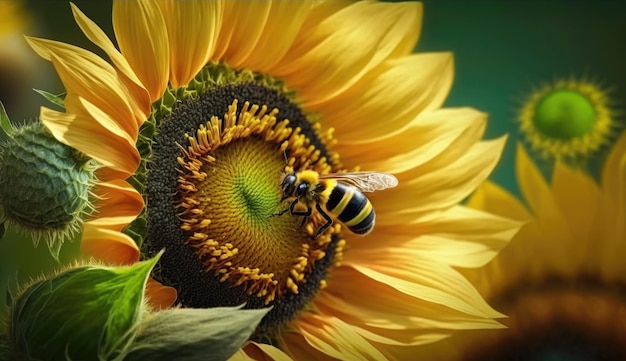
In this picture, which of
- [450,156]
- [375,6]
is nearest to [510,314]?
[450,156]

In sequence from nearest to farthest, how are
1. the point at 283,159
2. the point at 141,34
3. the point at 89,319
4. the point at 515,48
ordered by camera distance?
the point at 89,319
the point at 141,34
the point at 283,159
the point at 515,48

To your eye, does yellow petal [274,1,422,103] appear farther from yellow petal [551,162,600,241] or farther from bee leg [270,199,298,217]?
yellow petal [551,162,600,241]

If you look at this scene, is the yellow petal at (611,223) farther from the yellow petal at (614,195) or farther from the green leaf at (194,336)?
the green leaf at (194,336)

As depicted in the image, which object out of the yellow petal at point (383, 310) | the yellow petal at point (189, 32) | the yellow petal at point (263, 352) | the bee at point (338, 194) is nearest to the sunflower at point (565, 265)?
the yellow petal at point (383, 310)

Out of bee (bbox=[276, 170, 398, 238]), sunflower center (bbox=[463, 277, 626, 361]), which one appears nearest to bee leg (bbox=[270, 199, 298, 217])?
bee (bbox=[276, 170, 398, 238])

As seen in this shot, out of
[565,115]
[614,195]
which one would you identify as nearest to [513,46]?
[565,115]

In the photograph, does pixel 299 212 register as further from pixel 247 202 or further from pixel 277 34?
pixel 277 34
